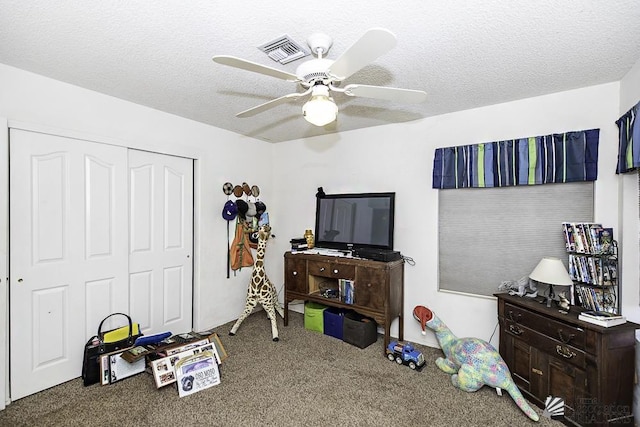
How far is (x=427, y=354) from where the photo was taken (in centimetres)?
302

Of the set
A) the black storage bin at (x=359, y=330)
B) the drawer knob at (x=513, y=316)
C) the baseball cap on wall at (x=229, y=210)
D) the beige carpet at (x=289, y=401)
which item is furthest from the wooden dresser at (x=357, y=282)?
the drawer knob at (x=513, y=316)

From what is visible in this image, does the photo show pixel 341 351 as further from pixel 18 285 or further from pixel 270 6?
pixel 270 6

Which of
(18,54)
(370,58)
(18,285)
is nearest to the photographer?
(370,58)

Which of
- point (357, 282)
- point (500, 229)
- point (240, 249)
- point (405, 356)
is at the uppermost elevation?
point (500, 229)

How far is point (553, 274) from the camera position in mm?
2244

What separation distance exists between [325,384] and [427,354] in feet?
3.74

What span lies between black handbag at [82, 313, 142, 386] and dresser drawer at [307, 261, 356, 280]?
1817 mm

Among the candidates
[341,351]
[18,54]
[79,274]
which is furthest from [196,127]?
[341,351]

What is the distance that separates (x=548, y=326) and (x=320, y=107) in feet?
7.14

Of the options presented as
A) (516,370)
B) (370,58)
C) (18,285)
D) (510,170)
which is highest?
(370,58)

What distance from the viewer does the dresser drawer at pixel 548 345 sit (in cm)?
198

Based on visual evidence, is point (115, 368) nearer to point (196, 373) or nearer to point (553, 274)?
point (196, 373)

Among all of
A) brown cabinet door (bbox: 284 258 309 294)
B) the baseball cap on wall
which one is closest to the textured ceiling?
the baseball cap on wall

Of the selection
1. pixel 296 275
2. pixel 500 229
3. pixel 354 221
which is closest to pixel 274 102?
pixel 354 221
